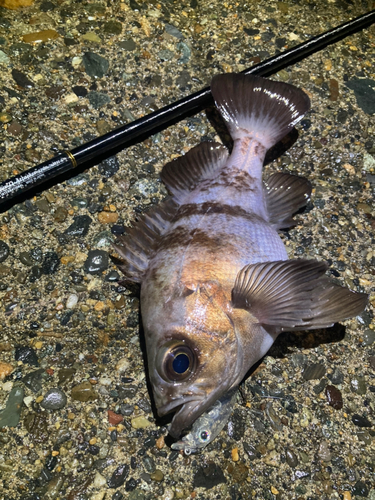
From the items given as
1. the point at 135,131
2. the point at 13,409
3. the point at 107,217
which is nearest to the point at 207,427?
the point at 13,409

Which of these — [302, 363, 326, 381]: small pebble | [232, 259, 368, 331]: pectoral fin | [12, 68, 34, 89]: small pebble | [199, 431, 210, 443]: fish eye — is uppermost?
[232, 259, 368, 331]: pectoral fin

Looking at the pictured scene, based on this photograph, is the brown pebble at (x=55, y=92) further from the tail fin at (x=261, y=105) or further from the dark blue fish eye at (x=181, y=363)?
the dark blue fish eye at (x=181, y=363)

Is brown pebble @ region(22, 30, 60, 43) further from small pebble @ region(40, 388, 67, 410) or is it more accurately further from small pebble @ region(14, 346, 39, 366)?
small pebble @ region(40, 388, 67, 410)

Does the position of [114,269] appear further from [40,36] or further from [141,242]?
[40,36]

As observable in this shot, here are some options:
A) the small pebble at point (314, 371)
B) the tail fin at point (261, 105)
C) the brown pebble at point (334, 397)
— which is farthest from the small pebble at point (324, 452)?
the tail fin at point (261, 105)

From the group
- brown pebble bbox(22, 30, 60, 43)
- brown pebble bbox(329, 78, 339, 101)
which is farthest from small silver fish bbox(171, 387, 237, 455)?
brown pebble bbox(22, 30, 60, 43)

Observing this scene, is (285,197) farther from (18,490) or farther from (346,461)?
(18,490)
